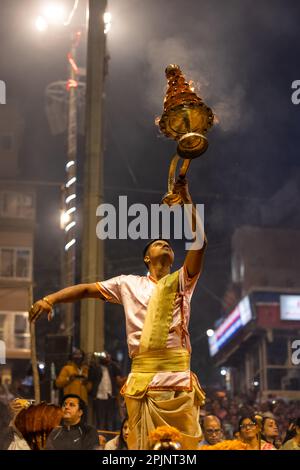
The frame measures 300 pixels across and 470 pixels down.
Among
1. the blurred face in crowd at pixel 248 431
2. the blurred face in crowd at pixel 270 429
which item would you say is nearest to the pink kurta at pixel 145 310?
the blurred face in crowd at pixel 248 431

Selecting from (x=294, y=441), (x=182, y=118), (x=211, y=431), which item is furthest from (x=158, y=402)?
(x=211, y=431)

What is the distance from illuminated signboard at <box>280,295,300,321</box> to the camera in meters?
36.1

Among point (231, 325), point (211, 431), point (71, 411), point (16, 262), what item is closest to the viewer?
point (71, 411)

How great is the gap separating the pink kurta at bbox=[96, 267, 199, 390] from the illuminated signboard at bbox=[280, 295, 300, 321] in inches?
1200

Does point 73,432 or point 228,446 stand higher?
point 228,446

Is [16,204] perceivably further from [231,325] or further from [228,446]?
[228,446]

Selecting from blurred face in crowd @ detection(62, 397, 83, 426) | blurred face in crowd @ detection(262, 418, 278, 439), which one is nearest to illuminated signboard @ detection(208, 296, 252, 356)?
blurred face in crowd @ detection(262, 418, 278, 439)

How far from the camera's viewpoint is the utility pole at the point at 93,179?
1227 cm

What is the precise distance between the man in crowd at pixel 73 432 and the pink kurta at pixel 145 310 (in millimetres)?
2130

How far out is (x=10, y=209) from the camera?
3691 centimetres

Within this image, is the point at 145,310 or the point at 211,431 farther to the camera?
the point at 211,431

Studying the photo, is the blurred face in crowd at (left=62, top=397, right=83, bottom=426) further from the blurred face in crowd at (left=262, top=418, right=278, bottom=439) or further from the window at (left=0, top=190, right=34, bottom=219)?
the window at (left=0, top=190, right=34, bottom=219)

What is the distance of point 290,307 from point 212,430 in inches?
1096

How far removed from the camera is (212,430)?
9070 millimetres
